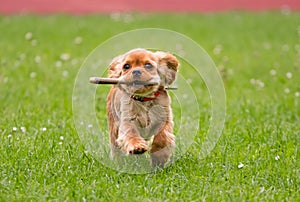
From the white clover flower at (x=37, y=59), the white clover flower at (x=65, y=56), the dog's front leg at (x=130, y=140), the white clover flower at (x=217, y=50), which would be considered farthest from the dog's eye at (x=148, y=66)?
the white clover flower at (x=217, y=50)

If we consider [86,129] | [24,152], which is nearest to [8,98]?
[86,129]

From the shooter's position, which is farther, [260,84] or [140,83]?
[260,84]

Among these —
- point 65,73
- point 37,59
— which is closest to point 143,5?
point 37,59

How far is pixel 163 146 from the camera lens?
408cm

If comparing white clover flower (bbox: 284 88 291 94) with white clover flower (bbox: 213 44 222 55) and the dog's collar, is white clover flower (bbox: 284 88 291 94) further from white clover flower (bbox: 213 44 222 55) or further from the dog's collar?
the dog's collar

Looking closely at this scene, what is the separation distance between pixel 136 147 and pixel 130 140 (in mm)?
116

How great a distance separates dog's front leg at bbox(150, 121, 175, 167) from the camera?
13.3ft

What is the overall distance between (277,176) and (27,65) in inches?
Answer: 201

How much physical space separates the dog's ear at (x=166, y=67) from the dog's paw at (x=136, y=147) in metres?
0.45

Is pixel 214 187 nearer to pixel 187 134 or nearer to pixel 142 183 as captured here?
pixel 142 183

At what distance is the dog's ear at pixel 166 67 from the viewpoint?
13.0ft

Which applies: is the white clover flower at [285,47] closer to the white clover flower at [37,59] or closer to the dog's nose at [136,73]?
the white clover flower at [37,59]

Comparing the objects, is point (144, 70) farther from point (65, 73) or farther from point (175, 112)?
point (65, 73)

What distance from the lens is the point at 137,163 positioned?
4074 millimetres
